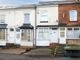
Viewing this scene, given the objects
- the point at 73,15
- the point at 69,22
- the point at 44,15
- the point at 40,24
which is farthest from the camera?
the point at 40,24

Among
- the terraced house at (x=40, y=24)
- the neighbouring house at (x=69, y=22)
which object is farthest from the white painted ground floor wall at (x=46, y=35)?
the neighbouring house at (x=69, y=22)

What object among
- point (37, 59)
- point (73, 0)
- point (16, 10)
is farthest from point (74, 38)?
point (37, 59)

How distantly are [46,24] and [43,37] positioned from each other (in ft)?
6.40

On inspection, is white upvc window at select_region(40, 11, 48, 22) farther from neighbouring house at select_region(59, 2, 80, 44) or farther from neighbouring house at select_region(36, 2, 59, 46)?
neighbouring house at select_region(59, 2, 80, 44)

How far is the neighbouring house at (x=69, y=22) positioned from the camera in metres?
38.4

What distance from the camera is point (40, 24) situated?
40.3 m

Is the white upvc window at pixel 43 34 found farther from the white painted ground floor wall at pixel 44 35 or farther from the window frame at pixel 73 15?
the window frame at pixel 73 15

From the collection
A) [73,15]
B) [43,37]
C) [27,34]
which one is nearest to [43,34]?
[43,37]

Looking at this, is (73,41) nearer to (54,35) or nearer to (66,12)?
(54,35)

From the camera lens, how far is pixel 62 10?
129ft

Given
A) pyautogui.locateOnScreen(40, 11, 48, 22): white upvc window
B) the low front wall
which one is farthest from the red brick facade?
the low front wall

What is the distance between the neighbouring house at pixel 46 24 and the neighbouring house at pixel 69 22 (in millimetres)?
752

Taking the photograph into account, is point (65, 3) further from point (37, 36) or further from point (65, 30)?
point (37, 36)

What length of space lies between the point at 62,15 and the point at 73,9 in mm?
1804
